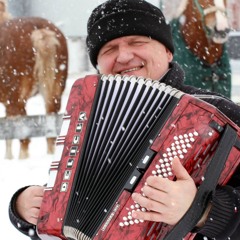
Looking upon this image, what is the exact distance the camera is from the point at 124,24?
1901 mm

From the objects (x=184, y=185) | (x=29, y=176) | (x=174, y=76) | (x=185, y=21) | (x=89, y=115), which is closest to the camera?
(x=184, y=185)

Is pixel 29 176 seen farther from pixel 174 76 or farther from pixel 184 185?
pixel 184 185

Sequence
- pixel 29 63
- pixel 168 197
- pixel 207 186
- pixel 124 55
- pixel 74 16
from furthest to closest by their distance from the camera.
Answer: pixel 29 63 < pixel 74 16 < pixel 124 55 < pixel 207 186 < pixel 168 197

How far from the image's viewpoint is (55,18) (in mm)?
5504

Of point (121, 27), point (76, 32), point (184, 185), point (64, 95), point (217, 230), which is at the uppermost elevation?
point (121, 27)

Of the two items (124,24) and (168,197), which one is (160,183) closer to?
(168,197)

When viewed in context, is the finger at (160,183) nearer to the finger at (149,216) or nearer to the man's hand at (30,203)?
the finger at (149,216)

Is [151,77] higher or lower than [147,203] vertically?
higher

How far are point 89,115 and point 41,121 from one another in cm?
397

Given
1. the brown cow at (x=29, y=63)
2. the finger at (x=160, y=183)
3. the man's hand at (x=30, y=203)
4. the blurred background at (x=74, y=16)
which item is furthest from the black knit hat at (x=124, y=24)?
the brown cow at (x=29, y=63)

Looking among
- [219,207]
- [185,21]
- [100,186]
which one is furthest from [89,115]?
[185,21]

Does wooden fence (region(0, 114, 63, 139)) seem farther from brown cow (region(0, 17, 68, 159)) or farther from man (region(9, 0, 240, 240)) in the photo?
man (region(9, 0, 240, 240))

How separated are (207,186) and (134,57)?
0.56 m

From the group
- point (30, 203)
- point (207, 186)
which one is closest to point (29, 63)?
point (30, 203)
